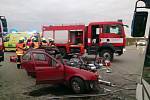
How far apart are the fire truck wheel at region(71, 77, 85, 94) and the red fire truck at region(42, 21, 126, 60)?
11.6m

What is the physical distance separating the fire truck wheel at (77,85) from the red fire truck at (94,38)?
11618 mm

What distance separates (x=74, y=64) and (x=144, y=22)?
693cm

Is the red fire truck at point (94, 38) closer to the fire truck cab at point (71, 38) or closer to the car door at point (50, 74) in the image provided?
the fire truck cab at point (71, 38)

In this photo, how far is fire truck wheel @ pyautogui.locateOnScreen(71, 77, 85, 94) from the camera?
10.3m

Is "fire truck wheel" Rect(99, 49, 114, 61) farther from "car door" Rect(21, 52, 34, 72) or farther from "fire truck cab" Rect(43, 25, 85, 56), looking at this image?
"car door" Rect(21, 52, 34, 72)

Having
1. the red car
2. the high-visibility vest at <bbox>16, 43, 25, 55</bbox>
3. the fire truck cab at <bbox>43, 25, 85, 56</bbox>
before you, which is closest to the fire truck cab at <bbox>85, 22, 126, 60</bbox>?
the fire truck cab at <bbox>43, 25, 85, 56</bbox>

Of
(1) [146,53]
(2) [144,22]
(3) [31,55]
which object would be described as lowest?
(3) [31,55]

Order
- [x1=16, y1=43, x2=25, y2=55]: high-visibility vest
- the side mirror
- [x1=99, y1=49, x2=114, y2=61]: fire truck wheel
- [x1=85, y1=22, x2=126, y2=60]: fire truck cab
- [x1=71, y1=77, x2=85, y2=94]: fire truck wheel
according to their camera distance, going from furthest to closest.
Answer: [x1=99, y1=49, x2=114, y2=61]: fire truck wheel < [x1=85, y1=22, x2=126, y2=60]: fire truck cab < [x1=16, y1=43, x2=25, y2=55]: high-visibility vest < [x1=71, y1=77, x2=85, y2=94]: fire truck wheel < the side mirror

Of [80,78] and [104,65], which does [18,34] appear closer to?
[104,65]

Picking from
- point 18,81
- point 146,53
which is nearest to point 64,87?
point 18,81

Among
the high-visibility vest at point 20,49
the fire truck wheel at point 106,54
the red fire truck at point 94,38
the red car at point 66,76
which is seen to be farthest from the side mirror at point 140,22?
the fire truck wheel at point 106,54

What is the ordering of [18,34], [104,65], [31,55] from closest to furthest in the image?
1. [31,55]
2. [104,65]
3. [18,34]

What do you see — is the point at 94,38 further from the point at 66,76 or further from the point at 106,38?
the point at 66,76

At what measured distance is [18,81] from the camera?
43.5 ft
